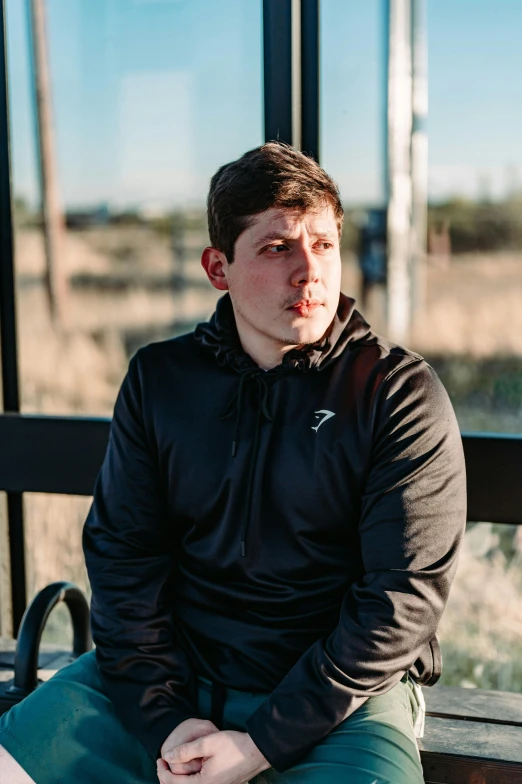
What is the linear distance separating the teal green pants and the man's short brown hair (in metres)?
0.86

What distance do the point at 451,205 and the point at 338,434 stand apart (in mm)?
1515

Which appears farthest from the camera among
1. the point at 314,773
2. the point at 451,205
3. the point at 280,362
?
the point at 451,205

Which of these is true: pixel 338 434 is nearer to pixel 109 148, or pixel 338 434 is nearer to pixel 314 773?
pixel 314 773

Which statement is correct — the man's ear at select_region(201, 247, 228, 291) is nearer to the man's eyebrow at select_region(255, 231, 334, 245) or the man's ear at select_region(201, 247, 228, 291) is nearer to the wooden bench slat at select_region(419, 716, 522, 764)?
the man's eyebrow at select_region(255, 231, 334, 245)

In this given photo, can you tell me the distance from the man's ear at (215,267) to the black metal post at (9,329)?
73 centimetres

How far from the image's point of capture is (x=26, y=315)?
264cm

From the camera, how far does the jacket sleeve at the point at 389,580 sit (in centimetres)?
140

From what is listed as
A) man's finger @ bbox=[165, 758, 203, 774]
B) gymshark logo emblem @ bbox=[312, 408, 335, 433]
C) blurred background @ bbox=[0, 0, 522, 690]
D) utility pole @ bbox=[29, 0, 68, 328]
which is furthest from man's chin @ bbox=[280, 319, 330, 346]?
utility pole @ bbox=[29, 0, 68, 328]

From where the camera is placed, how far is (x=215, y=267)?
1.72 metres

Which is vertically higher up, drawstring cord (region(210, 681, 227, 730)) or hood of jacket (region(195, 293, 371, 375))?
hood of jacket (region(195, 293, 371, 375))

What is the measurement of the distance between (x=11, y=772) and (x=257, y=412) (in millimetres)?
746

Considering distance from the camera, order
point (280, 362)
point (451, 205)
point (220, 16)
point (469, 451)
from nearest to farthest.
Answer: point (280, 362) < point (469, 451) < point (220, 16) < point (451, 205)

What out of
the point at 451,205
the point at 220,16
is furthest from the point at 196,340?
the point at 451,205

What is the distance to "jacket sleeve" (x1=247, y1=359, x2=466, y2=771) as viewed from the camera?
1.40 meters
